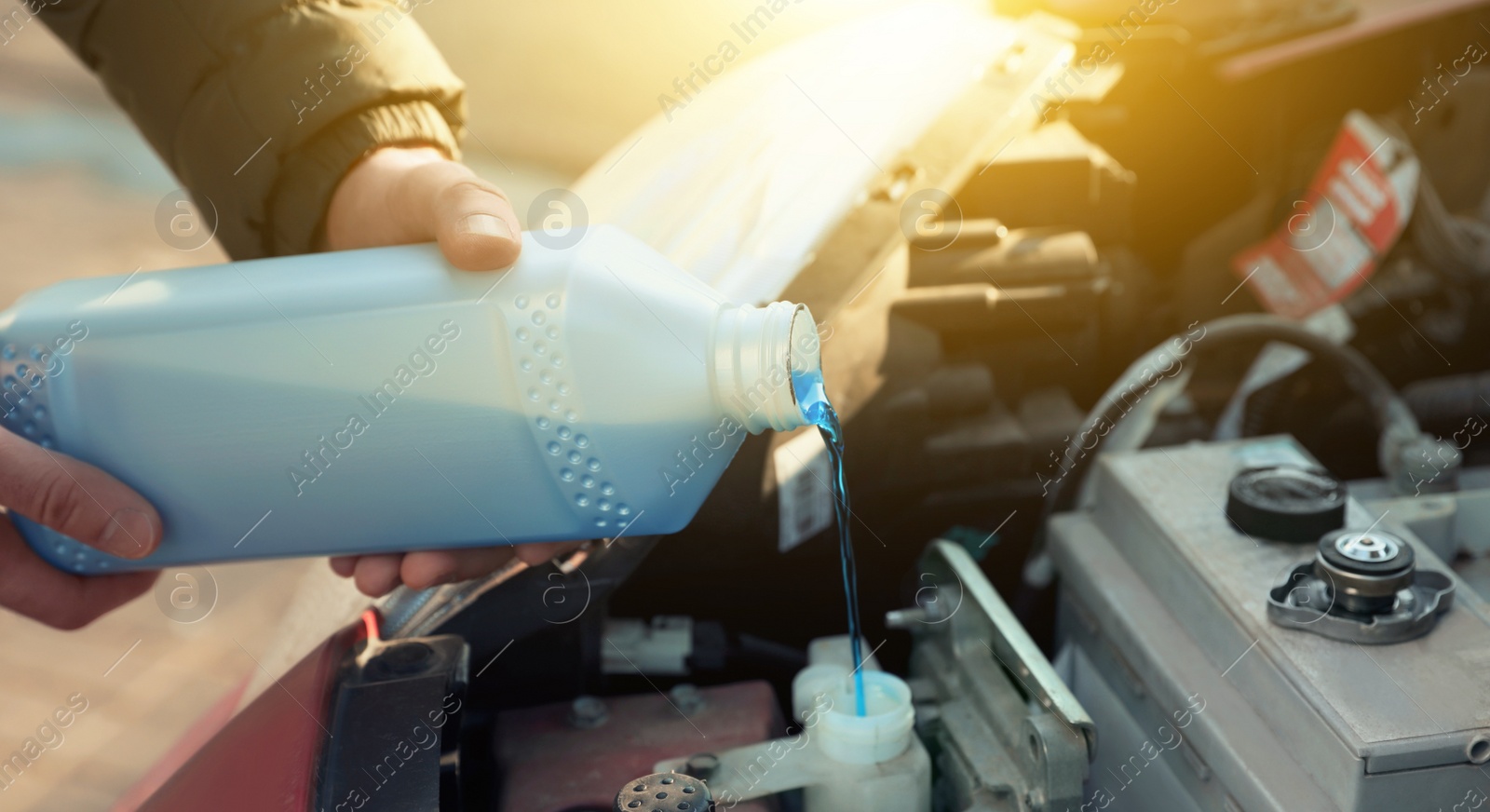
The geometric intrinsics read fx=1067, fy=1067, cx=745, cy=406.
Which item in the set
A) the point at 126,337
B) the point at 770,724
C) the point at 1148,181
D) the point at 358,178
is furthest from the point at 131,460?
the point at 1148,181

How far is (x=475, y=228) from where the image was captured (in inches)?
28.7

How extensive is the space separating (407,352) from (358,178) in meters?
0.36

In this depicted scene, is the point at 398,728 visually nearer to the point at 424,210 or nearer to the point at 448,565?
the point at 448,565

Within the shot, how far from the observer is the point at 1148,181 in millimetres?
1448

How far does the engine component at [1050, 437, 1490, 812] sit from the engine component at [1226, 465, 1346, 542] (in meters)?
0.01

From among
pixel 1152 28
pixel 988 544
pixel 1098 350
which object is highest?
pixel 1152 28

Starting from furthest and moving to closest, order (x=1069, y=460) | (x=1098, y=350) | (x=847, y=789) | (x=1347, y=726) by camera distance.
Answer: (x=1098, y=350), (x=1069, y=460), (x=847, y=789), (x=1347, y=726)

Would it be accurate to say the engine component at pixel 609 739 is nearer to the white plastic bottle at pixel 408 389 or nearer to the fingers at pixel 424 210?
the white plastic bottle at pixel 408 389

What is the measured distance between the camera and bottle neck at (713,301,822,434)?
2.31 ft

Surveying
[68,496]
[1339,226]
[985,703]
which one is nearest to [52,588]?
[68,496]

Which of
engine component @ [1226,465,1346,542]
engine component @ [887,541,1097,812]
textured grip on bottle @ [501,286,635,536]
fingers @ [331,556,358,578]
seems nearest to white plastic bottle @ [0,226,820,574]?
textured grip on bottle @ [501,286,635,536]

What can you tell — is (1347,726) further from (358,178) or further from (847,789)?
(358,178)

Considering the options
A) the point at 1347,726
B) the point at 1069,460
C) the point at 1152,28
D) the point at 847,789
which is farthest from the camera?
the point at 1152,28

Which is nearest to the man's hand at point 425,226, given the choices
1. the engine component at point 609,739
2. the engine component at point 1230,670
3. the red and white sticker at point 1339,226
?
the engine component at point 609,739
